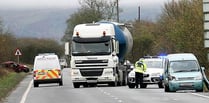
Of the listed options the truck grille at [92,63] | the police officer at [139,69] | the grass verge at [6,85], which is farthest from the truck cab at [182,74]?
the grass verge at [6,85]

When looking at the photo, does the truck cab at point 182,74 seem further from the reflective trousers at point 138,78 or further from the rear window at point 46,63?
the rear window at point 46,63

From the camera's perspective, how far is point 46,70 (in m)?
45.5

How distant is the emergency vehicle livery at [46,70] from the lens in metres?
45.5

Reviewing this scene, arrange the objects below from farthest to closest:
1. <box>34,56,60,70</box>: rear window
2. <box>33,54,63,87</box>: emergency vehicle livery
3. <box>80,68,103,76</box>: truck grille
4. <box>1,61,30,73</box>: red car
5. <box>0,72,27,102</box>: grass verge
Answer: <box>1,61,30,73</box>: red car → <box>34,56,60,70</box>: rear window → <box>33,54,63,87</box>: emergency vehicle livery → <box>80,68,103,76</box>: truck grille → <box>0,72,27,102</box>: grass verge

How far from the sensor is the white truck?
131ft

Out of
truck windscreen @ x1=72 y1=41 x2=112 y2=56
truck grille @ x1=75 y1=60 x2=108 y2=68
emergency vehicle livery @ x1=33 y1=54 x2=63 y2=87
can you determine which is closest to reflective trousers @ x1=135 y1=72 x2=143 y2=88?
truck grille @ x1=75 y1=60 x2=108 y2=68

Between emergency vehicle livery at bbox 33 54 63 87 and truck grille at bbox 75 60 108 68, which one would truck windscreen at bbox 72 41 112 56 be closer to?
truck grille at bbox 75 60 108 68

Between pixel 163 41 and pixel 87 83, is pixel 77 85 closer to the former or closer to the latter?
pixel 87 83

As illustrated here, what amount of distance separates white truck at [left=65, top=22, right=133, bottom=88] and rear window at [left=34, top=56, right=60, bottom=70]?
4619mm

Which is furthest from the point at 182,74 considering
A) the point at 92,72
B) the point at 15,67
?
the point at 15,67

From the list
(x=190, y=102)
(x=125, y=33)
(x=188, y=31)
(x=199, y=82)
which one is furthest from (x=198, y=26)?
(x=190, y=102)

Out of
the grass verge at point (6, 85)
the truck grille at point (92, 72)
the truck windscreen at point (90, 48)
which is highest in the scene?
the truck windscreen at point (90, 48)

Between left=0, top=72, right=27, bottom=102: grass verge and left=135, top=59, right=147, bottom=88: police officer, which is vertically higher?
left=135, top=59, right=147, bottom=88: police officer

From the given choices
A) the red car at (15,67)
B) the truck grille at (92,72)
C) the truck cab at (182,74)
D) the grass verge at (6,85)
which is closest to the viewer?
the truck cab at (182,74)
